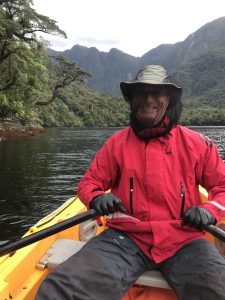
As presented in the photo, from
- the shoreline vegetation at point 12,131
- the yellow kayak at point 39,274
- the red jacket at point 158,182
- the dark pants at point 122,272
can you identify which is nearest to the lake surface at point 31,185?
the yellow kayak at point 39,274

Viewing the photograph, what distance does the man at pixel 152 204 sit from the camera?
2621 millimetres

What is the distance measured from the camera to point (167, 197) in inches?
115

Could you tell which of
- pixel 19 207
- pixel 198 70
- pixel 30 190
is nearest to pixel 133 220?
pixel 19 207

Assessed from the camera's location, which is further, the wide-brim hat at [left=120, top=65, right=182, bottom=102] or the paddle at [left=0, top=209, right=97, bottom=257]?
the wide-brim hat at [left=120, top=65, right=182, bottom=102]

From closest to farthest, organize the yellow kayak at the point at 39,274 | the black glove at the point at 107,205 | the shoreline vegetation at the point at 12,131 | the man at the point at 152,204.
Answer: the man at the point at 152,204
the black glove at the point at 107,205
the yellow kayak at the point at 39,274
the shoreline vegetation at the point at 12,131

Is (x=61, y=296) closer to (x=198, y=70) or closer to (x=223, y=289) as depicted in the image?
(x=223, y=289)

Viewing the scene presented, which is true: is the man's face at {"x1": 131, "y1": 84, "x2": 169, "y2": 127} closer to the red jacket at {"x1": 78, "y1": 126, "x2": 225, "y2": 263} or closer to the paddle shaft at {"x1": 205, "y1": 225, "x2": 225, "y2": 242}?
the red jacket at {"x1": 78, "y1": 126, "x2": 225, "y2": 263}

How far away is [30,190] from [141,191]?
8.00 m

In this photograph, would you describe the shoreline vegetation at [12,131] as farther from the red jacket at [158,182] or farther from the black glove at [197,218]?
the black glove at [197,218]

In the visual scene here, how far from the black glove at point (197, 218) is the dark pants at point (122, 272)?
0.26m

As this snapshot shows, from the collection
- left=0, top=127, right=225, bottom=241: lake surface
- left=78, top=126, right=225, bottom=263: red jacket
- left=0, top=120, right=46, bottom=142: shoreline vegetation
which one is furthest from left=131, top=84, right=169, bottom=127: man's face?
left=0, top=120, right=46, bottom=142: shoreline vegetation

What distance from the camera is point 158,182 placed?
293 centimetres

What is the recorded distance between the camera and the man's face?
3127mm

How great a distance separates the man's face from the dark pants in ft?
3.31
